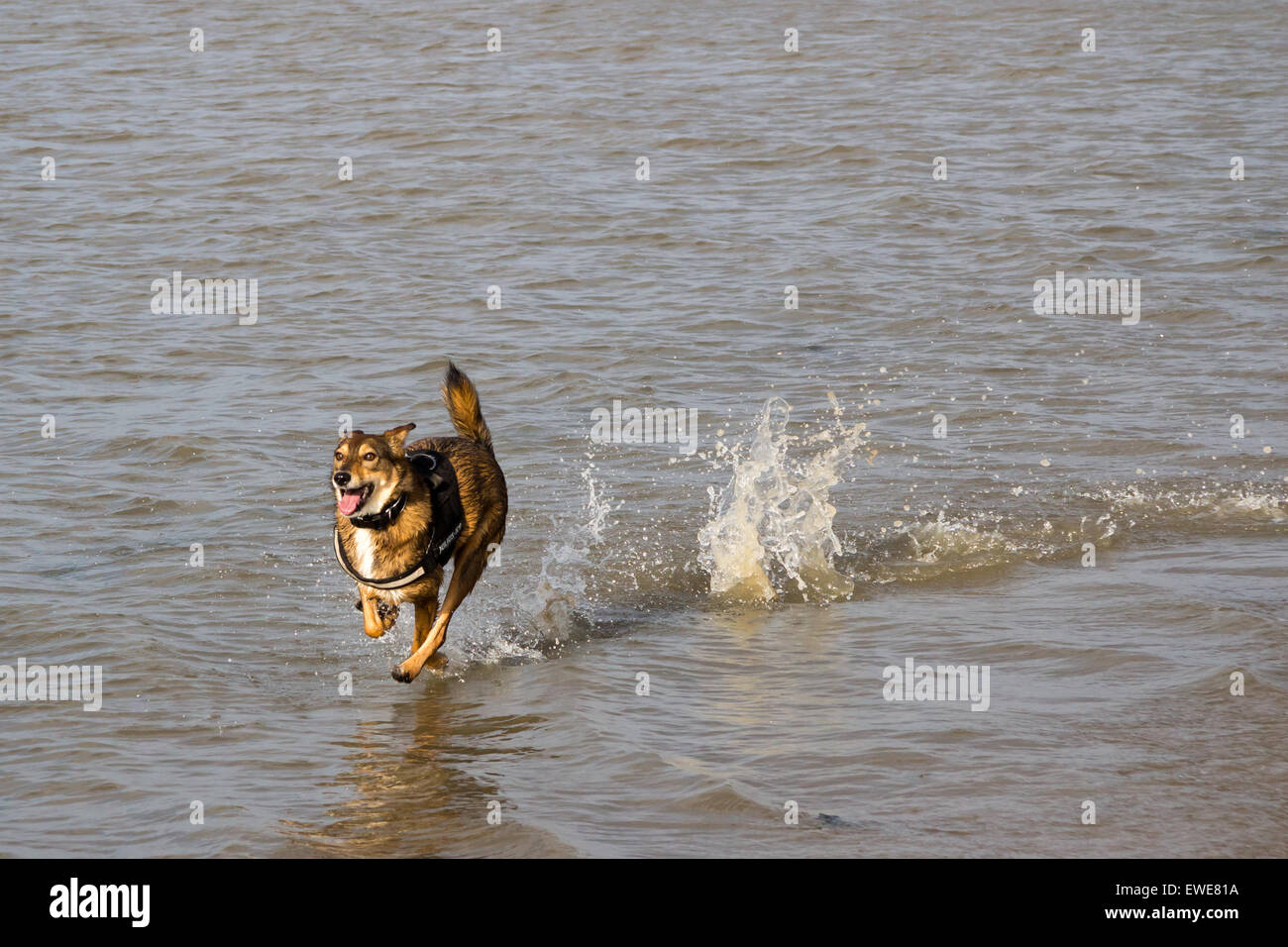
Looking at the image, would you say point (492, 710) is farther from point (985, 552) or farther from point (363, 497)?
point (985, 552)

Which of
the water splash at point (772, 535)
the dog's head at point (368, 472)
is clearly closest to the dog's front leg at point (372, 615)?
the dog's head at point (368, 472)

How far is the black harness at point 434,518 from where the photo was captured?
6352mm

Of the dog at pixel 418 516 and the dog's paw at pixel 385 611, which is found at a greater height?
the dog at pixel 418 516

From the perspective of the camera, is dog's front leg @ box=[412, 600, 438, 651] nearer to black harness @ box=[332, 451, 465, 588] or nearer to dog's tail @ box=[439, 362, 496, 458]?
black harness @ box=[332, 451, 465, 588]

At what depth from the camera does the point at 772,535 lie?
8422 millimetres

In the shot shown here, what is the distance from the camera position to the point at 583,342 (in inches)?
491

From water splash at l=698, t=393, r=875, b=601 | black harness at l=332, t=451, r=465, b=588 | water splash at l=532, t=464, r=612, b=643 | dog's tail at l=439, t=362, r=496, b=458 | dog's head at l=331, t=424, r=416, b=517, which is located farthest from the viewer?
water splash at l=698, t=393, r=875, b=601

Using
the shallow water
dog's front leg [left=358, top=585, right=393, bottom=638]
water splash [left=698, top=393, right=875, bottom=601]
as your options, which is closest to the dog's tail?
dog's front leg [left=358, top=585, right=393, bottom=638]

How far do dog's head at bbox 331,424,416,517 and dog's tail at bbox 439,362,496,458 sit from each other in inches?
33.2

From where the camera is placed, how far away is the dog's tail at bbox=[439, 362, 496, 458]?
699cm

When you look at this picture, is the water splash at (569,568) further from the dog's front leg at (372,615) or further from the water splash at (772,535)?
the dog's front leg at (372,615)

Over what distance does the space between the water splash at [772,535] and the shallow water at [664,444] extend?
0.03 m

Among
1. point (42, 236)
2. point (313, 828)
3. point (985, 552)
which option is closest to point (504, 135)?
point (42, 236)
